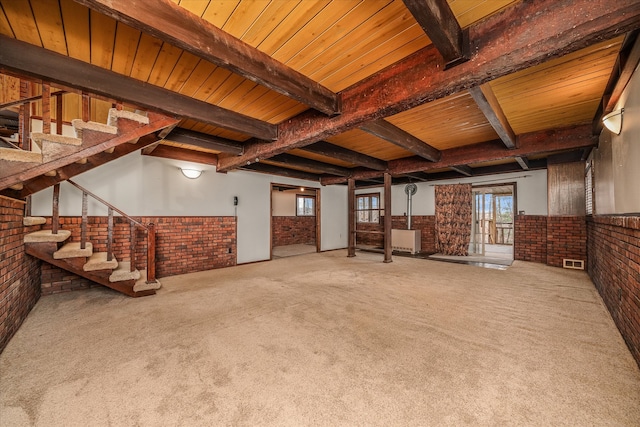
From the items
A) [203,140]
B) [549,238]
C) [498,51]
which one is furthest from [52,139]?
[549,238]

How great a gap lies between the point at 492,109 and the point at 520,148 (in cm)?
206

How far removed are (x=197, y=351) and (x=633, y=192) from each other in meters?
3.80

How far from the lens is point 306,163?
5.54 metres

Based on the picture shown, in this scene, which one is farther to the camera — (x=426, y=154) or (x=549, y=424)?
(x=426, y=154)

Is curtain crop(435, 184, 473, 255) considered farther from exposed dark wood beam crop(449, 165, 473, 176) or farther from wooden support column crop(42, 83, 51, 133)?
wooden support column crop(42, 83, 51, 133)

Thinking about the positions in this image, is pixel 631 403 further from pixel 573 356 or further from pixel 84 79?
pixel 84 79

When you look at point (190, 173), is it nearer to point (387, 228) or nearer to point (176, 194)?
point (176, 194)

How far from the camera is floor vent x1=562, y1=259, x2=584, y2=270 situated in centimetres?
491

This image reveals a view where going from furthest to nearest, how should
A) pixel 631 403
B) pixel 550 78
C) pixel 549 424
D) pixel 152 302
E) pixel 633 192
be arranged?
pixel 152 302 → pixel 550 78 → pixel 633 192 → pixel 631 403 → pixel 549 424

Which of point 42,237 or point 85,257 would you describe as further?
point 85,257

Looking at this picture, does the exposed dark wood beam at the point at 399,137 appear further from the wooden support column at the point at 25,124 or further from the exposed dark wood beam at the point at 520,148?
the wooden support column at the point at 25,124

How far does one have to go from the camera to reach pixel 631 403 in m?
1.48

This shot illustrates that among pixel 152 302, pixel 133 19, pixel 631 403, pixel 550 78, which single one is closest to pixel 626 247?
pixel 631 403

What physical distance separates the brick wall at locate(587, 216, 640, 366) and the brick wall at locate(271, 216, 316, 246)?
7.97 m
